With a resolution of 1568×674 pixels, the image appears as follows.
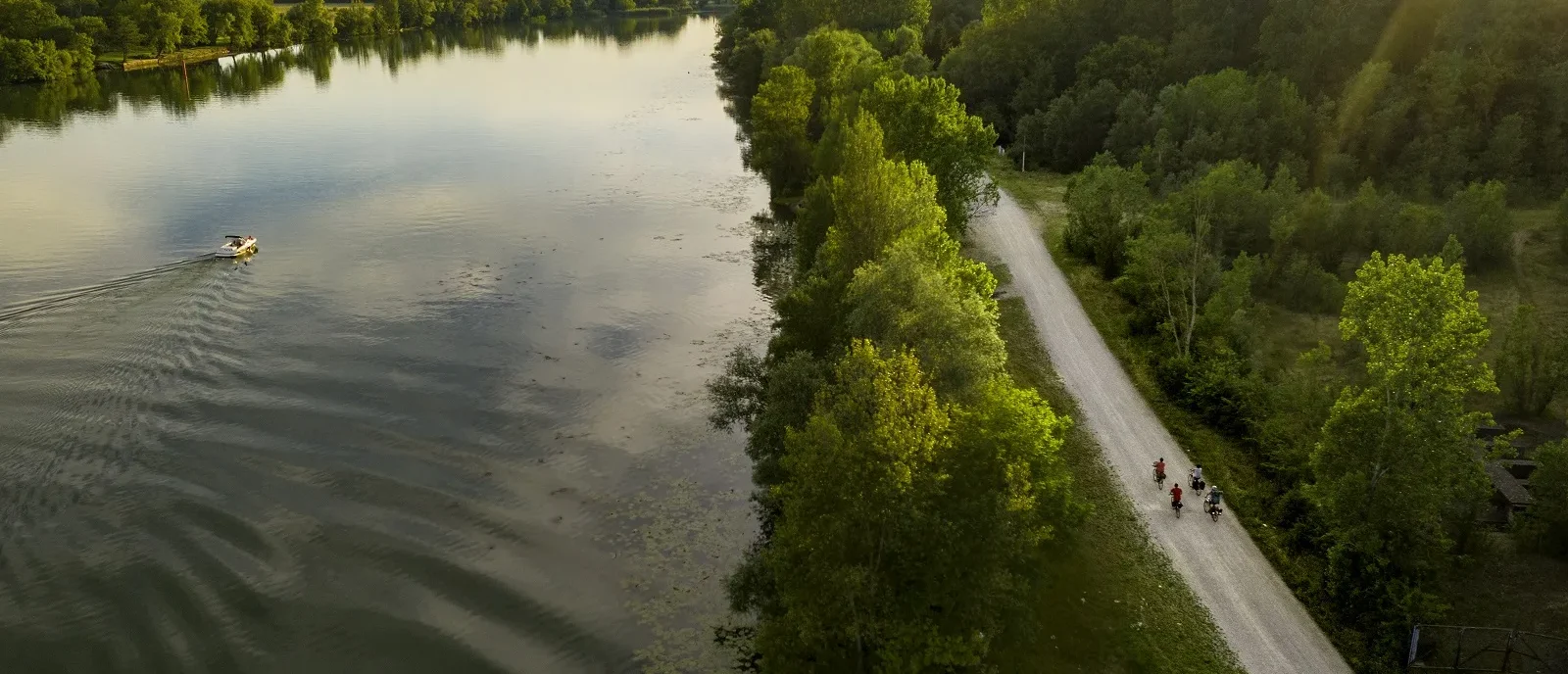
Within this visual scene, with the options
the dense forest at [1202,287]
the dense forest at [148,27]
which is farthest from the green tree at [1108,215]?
the dense forest at [148,27]

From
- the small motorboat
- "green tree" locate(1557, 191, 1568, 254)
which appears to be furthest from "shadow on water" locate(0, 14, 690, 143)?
"green tree" locate(1557, 191, 1568, 254)

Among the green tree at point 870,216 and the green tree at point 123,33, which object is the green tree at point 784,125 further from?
the green tree at point 123,33

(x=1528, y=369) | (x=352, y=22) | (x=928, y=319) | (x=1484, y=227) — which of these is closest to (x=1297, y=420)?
(x=1528, y=369)

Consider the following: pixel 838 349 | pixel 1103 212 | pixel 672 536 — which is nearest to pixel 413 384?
pixel 672 536

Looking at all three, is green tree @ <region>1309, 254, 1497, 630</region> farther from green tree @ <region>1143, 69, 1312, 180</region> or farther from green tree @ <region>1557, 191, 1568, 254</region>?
green tree @ <region>1143, 69, 1312, 180</region>

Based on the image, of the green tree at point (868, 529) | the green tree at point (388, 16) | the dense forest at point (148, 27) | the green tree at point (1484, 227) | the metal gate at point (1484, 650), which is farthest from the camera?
the green tree at point (388, 16)

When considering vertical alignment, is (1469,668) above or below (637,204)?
below

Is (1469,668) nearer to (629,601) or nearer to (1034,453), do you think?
(1034,453)
